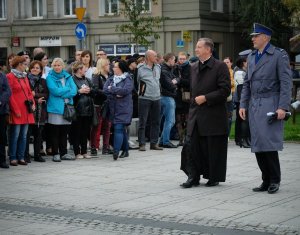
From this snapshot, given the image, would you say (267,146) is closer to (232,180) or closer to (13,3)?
(232,180)

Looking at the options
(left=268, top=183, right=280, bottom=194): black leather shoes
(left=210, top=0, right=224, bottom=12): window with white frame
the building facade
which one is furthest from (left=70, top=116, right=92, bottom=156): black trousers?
(left=210, top=0, right=224, bottom=12): window with white frame

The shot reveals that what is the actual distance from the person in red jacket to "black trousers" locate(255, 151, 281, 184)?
5.16 metres

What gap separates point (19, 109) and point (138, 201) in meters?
4.88

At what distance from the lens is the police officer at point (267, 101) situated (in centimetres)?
1121

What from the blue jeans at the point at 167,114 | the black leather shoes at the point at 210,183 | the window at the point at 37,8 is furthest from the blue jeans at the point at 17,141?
the window at the point at 37,8

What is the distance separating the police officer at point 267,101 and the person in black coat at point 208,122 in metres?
0.59

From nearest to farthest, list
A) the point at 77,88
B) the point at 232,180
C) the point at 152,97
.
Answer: the point at 232,180
the point at 77,88
the point at 152,97

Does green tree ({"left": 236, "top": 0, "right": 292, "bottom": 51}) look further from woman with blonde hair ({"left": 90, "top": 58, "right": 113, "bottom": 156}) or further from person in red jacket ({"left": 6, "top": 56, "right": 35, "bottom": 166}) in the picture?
person in red jacket ({"left": 6, "top": 56, "right": 35, "bottom": 166})

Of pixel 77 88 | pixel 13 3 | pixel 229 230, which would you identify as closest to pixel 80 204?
pixel 229 230

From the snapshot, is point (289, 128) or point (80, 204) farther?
point (289, 128)

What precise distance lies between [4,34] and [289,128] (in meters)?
34.1

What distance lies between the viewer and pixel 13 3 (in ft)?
177

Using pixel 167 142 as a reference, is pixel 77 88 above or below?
above

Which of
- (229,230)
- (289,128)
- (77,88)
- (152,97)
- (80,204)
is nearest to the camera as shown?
(229,230)
